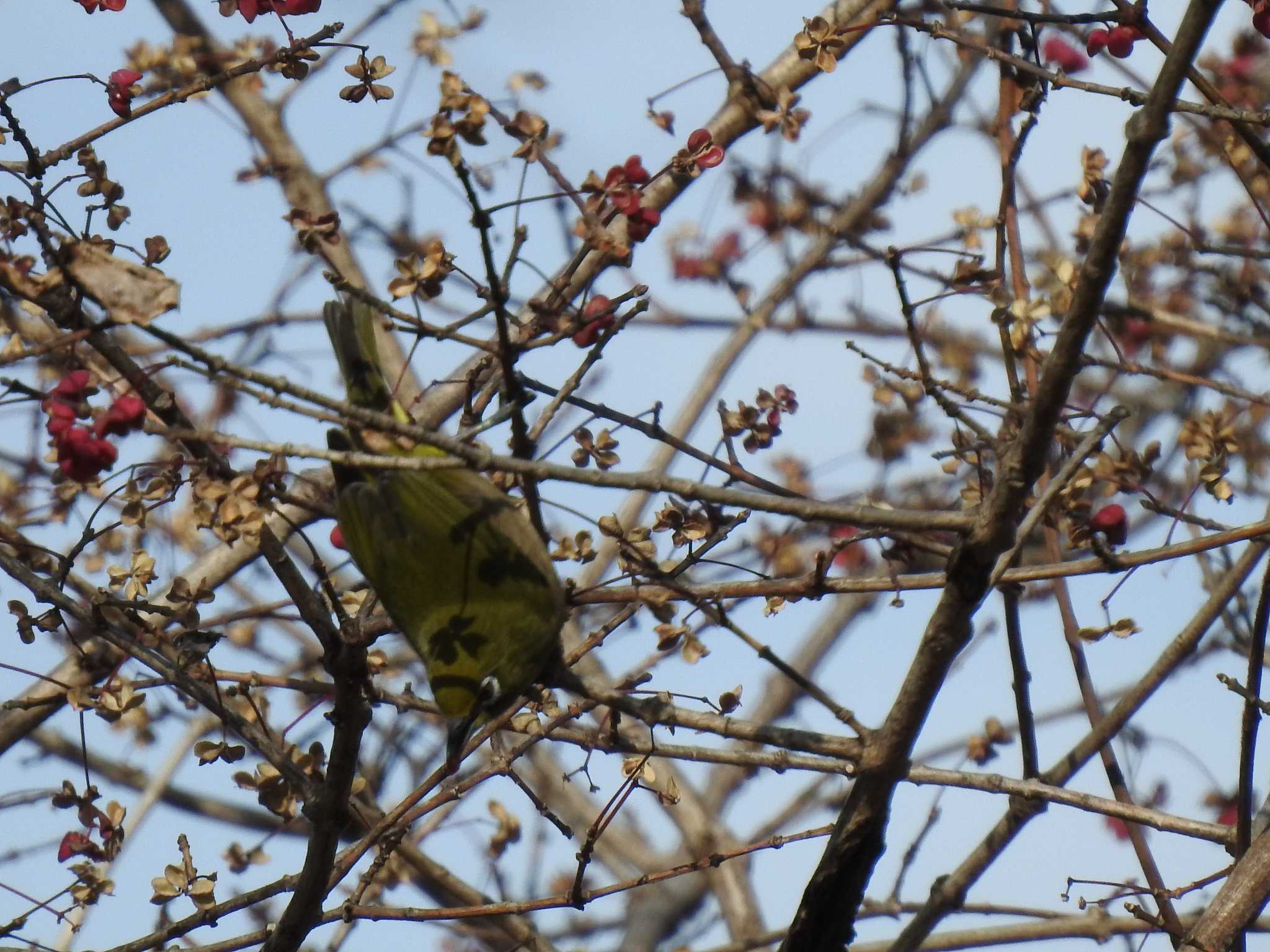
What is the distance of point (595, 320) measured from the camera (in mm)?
2602

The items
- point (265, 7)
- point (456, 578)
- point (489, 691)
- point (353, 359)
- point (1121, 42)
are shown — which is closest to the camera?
point (265, 7)

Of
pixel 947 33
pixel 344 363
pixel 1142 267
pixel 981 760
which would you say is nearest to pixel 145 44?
pixel 344 363

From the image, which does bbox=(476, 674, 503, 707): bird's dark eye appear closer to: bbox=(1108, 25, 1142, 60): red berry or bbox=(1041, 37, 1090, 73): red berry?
bbox=(1108, 25, 1142, 60): red berry

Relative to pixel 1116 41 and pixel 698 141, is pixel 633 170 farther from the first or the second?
pixel 1116 41

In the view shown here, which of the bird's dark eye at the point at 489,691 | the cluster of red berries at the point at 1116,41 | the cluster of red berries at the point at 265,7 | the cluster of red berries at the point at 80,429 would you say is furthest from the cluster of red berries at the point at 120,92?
the cluster of red berries at the point at 1116,41

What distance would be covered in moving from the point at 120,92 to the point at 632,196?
106cm

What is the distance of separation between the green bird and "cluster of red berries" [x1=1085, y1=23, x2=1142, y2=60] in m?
1.77

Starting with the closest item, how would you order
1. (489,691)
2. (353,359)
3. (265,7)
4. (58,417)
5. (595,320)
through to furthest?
(58,417)
(595,320)
(265,7)
(489,691)
(353,359)

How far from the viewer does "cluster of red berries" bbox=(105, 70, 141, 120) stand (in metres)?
2.77

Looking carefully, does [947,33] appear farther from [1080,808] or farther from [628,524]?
[628,524]

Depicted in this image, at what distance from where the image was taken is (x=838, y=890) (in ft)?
9.12

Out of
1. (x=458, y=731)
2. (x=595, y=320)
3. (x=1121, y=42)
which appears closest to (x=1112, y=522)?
(x=1121, y=42)

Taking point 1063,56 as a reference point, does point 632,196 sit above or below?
below

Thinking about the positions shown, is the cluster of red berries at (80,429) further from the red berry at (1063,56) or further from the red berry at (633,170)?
the red berry at (1063,56)
